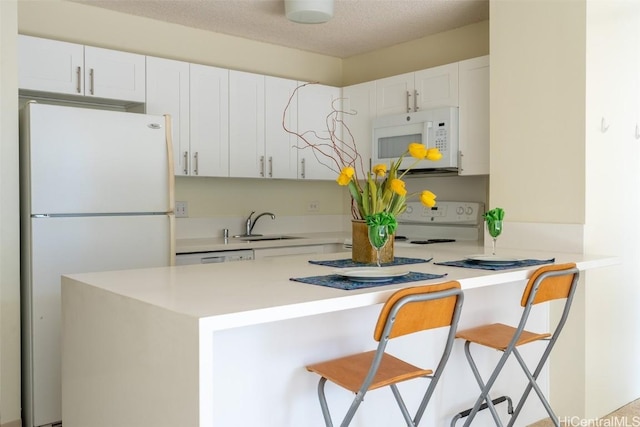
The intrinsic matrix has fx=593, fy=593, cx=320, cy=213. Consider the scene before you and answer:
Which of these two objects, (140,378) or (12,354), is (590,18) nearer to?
(140,378)

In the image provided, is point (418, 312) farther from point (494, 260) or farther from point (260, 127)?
point (260, 127)

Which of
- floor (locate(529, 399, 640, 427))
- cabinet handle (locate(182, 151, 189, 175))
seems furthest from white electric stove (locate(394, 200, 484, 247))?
cabinet handle (locate(182, 151, 189, 175))

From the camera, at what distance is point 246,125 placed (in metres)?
4.28

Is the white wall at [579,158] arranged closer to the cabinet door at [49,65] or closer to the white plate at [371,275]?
the white plate at [371,275]

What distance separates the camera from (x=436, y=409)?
2.55 meters

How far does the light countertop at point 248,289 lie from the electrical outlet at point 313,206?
8.42 ft

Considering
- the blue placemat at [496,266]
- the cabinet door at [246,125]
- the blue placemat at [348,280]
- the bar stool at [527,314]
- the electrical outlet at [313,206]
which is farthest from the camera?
the electrical outlet at [313,206]

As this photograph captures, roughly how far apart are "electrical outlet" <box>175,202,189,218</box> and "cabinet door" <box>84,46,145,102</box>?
832 mm

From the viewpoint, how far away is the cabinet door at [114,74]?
11.7 ft

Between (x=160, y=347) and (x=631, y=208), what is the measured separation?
282cm

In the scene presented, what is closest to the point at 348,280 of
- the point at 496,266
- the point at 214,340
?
the point at 214,340

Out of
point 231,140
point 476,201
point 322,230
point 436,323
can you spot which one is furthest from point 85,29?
point 436,323

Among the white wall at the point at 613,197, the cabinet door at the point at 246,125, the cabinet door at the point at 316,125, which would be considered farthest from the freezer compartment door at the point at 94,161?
the white wall at the point at 613,197

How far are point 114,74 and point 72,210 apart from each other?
42.5 inches
